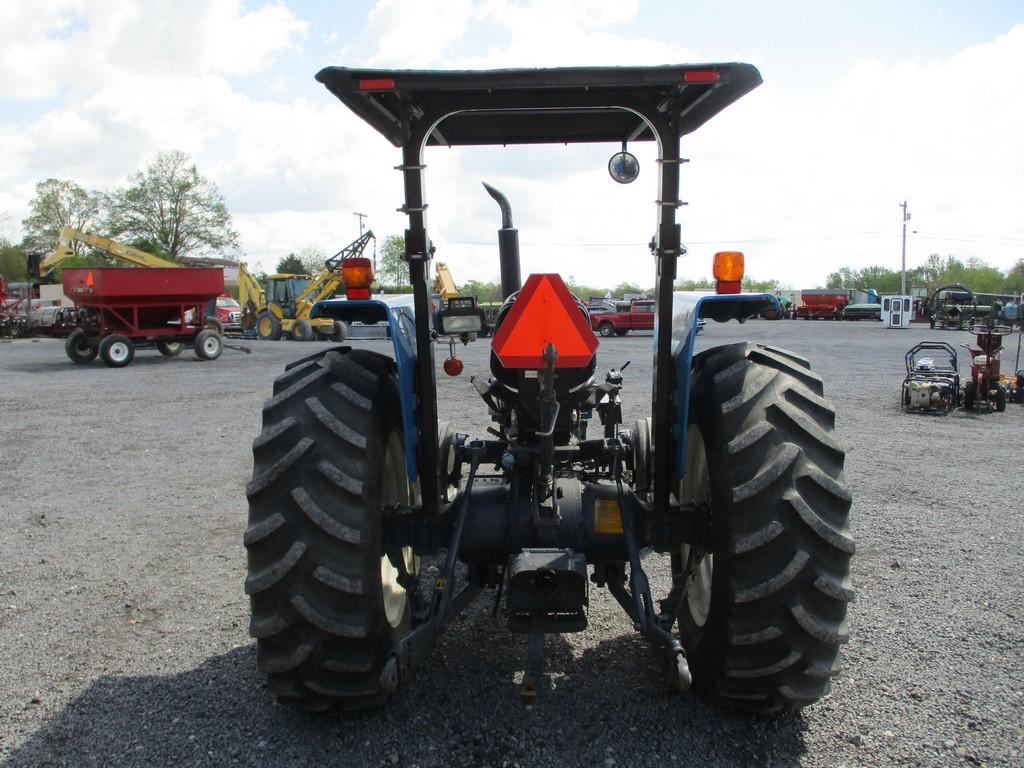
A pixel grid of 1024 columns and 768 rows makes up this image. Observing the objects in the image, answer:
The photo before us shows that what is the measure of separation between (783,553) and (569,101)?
190cm

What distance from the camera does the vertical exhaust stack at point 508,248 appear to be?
15.4ft

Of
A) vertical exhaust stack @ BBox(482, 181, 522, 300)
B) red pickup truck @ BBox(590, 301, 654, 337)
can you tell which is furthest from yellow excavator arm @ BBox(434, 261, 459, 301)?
red pickup truck @ BBox(590, 301, 654, 337)

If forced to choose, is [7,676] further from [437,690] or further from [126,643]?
[437,690]

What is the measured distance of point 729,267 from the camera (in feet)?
10.2

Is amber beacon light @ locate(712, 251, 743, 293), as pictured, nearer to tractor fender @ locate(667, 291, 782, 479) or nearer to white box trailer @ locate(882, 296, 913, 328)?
tractor fender @ locate(667, 291, 782, 479)

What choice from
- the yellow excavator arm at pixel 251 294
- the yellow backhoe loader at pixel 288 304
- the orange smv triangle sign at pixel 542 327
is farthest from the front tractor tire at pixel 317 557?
the yellow excavator arm at pixel 251 294

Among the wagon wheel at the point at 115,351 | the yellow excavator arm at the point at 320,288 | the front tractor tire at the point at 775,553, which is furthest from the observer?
the yellow excavator arm at the point at 320,288

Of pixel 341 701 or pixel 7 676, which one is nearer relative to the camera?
pixel 341 701

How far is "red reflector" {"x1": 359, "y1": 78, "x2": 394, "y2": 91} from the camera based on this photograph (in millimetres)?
2660

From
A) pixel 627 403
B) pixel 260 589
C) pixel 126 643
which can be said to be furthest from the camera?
pixel 627 403

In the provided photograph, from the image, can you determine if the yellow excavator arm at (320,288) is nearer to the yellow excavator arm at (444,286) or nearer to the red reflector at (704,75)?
the yellow excavator arm at (444,286)

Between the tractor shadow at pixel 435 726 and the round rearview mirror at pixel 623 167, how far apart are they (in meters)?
2.15

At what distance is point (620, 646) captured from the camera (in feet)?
Result: 12.3

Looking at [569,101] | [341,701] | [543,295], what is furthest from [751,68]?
[341,701]
